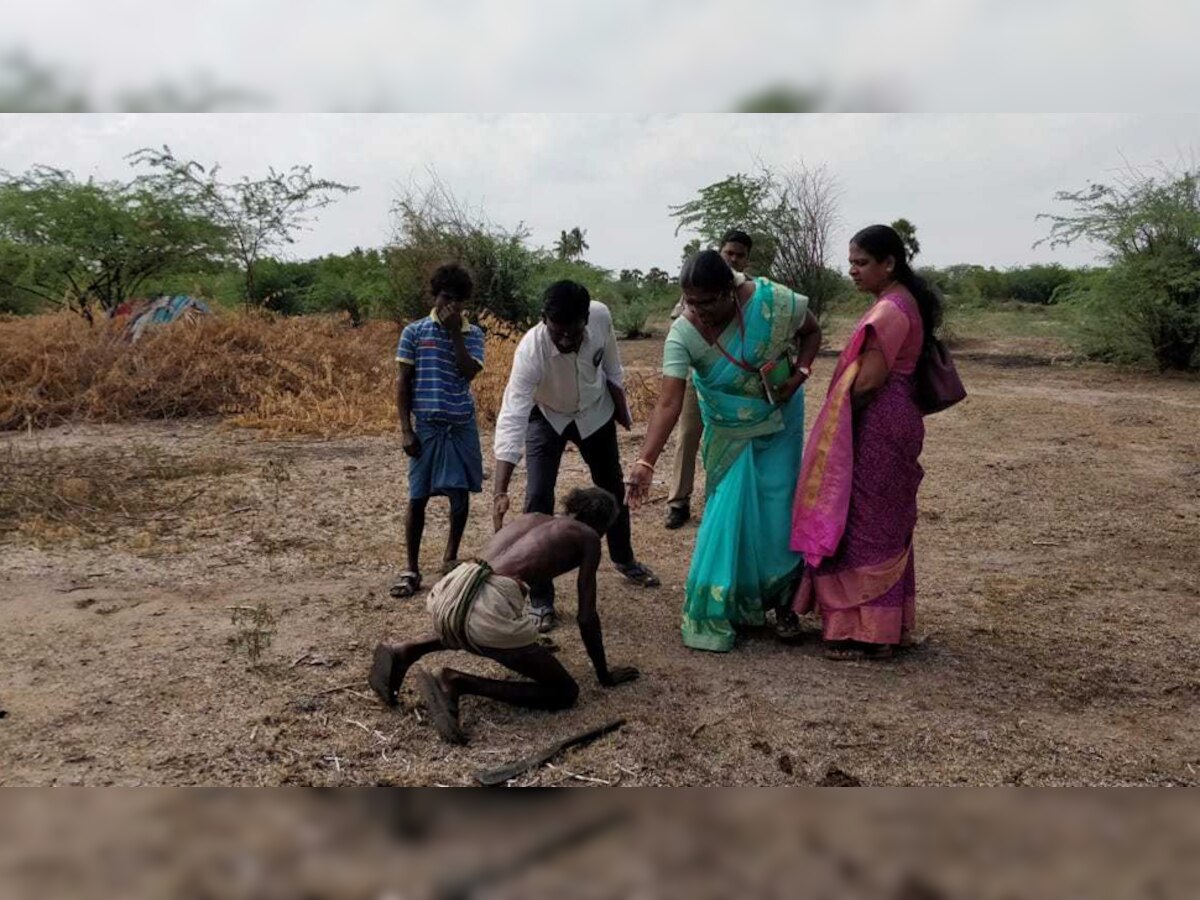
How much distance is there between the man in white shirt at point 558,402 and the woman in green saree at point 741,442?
16.4 inches

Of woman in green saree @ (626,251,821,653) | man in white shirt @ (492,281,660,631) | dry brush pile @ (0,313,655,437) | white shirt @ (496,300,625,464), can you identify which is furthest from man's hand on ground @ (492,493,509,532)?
dry brush pile @ (0,313,655,437)

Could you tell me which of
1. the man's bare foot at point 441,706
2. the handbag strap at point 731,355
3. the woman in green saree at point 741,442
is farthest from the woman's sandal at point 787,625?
the man's bare foot at point 441,706

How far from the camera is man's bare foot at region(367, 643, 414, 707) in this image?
329 cm

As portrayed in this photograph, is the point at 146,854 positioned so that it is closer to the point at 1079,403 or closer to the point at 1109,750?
the point at 1109,750

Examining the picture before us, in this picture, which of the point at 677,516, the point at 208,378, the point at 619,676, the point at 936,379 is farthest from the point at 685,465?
the point at 208,378

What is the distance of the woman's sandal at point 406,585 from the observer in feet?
15.0

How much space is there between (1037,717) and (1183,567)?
91.7 inches

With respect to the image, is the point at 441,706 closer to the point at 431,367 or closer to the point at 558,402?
A: the point at 558,402

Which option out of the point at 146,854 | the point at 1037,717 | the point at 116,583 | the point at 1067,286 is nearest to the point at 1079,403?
the point at 1067,286

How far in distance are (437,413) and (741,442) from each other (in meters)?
1.43

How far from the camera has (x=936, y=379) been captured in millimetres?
3754

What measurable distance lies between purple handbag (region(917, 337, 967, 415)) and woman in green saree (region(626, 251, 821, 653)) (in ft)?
1.43

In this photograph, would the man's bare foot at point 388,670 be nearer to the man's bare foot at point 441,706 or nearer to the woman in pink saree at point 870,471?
the man's bare foot at point 441,706

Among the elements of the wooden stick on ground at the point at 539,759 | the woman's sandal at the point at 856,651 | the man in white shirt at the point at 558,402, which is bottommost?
the wooden stick on ground at the point at 539,759
